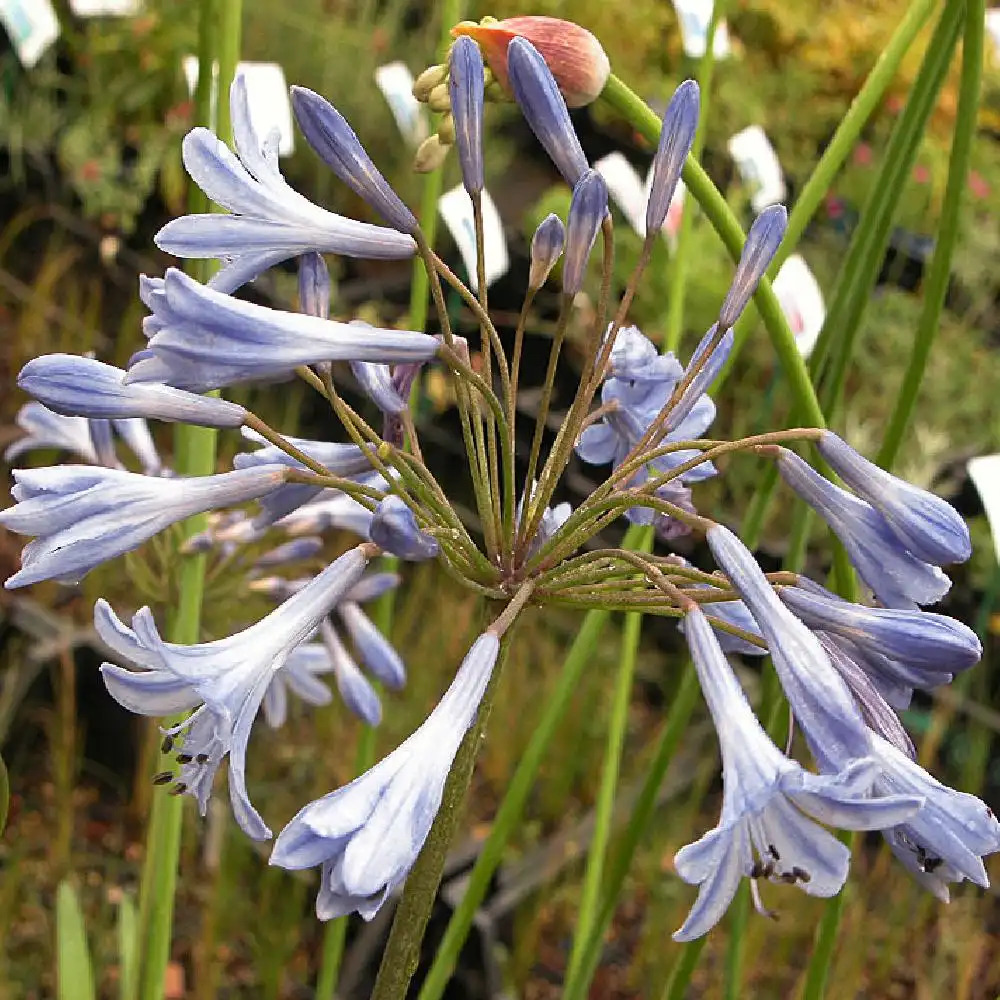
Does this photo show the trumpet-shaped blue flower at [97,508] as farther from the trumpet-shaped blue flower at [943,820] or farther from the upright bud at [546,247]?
the trumpet-shaped blue flower at [943,820]

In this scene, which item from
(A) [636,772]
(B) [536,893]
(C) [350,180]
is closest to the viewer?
(C) [350,180]

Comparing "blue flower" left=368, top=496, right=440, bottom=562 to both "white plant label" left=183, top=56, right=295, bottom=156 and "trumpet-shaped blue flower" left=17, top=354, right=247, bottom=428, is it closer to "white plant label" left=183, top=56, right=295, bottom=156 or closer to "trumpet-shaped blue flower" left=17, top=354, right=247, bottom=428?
"trumpet-shaped blue flower" left=17, top=354, right=247, bottom=428

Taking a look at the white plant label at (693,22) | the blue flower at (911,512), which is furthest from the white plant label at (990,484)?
the white plant label at (693,22)

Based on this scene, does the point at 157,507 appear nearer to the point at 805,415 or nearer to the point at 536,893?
the point at 805,415

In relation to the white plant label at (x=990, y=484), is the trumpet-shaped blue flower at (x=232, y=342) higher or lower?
higher

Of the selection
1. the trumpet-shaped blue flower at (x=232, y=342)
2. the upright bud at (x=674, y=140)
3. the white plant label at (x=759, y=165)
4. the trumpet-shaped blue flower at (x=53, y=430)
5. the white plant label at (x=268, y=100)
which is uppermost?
the upright bud at (x=674, y=140)

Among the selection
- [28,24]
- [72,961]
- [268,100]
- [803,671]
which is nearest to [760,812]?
[803,671]

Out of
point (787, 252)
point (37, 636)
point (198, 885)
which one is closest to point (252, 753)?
point (198, 885)
